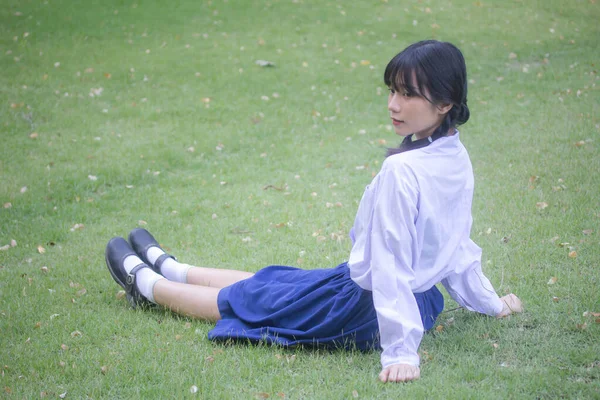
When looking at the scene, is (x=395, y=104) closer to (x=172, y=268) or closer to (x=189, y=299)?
(x=189, y=299)

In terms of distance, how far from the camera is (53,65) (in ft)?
34.0

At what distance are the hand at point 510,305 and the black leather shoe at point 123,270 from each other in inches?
82.3

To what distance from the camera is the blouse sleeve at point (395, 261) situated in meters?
2.81

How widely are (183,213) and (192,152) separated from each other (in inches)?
72.2

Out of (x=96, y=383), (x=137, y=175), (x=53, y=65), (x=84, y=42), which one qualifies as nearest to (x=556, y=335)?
(x=96, y=383)

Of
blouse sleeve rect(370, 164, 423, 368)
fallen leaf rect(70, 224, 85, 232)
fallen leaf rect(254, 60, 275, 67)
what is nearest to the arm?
blouse sleeve rect(370, 164, 423, 368)

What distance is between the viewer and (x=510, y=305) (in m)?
3.60

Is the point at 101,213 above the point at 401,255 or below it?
below

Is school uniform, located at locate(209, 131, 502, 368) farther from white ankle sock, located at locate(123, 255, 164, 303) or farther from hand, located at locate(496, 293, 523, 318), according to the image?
white ankle sock, located at locate(123, 255, 164, 303)

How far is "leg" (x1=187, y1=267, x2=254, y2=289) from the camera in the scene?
3848 millimetres

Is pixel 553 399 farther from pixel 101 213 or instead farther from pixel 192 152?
pixel 192 152

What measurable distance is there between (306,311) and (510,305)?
1193 mm

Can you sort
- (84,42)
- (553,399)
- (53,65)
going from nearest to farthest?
(553,399)
(53,65)
(84,42)

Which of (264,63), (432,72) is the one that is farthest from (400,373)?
(264,63)
